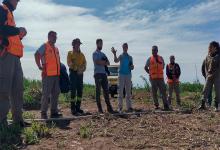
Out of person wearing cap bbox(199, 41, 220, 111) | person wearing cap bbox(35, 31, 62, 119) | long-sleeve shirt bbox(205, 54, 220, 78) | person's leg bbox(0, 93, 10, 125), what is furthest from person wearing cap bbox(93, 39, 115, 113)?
person's leg bbox(0, 93, 10, 125)

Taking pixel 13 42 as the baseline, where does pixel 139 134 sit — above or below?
below

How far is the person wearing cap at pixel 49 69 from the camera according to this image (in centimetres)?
979

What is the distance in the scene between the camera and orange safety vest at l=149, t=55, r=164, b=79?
12703mm

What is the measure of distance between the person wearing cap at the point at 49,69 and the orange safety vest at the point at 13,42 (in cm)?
175

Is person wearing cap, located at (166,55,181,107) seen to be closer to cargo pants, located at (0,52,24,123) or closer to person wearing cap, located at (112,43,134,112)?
person wearing cap, located at (112,43,134,112)

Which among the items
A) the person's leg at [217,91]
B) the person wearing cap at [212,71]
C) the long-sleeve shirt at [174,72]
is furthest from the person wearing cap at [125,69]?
the long-sleeve shirt at [174,72]

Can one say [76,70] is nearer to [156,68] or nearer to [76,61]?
[76,61]

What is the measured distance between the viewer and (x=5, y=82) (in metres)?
7.71

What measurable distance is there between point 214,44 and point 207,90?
1299mm

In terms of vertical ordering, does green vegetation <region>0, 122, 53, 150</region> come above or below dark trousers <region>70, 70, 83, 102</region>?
below

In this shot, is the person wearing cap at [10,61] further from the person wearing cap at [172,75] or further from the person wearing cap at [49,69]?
the person wearing cap at [172,75]

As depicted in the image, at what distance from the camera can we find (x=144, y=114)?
10633 millimetres

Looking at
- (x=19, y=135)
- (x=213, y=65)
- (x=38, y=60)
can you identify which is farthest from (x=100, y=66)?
(x=19, y=135)

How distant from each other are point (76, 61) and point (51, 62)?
1.26m
